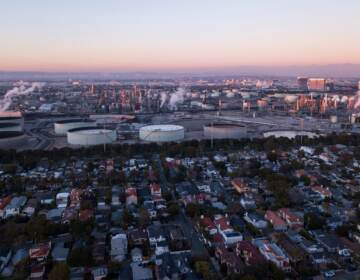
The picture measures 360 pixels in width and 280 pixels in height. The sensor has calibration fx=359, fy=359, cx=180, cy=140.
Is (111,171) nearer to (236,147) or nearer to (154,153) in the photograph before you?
(154,153)

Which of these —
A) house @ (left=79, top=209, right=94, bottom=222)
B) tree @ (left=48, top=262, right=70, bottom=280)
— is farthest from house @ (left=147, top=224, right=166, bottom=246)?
tree @ (left=48, top=262, right=70, bottom=280)

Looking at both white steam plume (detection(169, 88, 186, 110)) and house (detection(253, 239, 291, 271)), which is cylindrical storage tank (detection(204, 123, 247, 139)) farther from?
white steam plume (detection(169, 88, 186, 110))

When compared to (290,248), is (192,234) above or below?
below

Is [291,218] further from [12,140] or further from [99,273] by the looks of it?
[12,140]

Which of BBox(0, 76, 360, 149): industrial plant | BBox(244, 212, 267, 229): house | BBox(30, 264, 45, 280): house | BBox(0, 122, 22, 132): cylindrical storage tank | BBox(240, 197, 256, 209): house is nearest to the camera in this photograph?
BBox(30, 264, 45, 280): house

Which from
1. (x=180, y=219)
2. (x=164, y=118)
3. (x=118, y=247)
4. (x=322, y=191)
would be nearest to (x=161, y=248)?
(x=118, y=247)

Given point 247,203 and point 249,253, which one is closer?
point 249,253

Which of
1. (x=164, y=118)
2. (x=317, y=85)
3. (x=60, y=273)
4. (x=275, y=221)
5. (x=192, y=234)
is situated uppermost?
(x=317, y=85)
